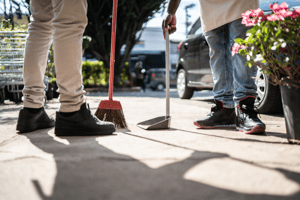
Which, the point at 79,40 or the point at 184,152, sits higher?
the point at 79,40

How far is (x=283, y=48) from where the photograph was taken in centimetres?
157

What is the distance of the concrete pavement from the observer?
36.6 inches

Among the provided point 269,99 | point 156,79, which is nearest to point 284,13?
point 269,99

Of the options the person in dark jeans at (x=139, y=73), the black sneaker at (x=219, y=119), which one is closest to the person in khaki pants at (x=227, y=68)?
the black sneaker at (x=219, y=119)

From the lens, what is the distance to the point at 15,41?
472 cm

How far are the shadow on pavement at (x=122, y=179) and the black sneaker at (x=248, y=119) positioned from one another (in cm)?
71

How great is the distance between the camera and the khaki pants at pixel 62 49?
1.84 metres

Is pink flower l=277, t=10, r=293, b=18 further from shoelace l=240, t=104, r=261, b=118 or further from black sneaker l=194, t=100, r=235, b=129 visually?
black sneaker l=194, t=100, r=235, b=129

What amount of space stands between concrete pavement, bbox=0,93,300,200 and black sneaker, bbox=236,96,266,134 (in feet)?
0.38

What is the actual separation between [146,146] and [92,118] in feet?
1.82

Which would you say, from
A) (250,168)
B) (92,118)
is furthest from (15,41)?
(250,168)

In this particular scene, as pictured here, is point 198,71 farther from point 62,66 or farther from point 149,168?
point 149,168

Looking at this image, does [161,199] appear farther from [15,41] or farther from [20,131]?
[15,41]

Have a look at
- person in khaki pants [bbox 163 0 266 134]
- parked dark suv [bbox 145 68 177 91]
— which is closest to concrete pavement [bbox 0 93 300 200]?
person in khaki pants [bbox 163 0 266 134]
